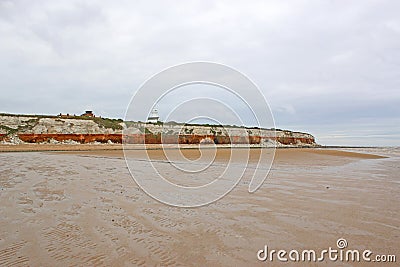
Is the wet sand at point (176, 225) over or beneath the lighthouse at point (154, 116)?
beneath

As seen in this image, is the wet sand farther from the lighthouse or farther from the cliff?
the lighthouse

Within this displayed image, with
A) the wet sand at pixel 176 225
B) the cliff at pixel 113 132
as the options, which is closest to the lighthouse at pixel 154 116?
the cliff at pixel 113 132

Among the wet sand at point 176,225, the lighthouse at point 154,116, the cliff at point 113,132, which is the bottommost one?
the wet sand at point 176,225

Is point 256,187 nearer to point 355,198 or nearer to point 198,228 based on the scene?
point 355,198

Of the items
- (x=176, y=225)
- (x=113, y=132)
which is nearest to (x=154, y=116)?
(x=113, y=132)

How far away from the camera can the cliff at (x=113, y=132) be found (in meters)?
34.0

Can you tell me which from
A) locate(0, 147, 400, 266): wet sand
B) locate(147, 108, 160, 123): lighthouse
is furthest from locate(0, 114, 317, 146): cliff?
locate(0, 147, 400, 266): wet sand

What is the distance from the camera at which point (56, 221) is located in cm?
461

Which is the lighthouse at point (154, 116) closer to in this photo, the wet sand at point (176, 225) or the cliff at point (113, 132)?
the cliff at point (113, 132)

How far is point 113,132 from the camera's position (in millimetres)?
41031

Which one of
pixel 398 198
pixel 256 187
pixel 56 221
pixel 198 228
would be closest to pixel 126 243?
pixel 198 228

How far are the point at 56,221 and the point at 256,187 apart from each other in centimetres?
546

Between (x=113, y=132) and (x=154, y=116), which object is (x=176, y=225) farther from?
(x=154, y=116)

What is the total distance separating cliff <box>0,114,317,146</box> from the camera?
34000 mm
